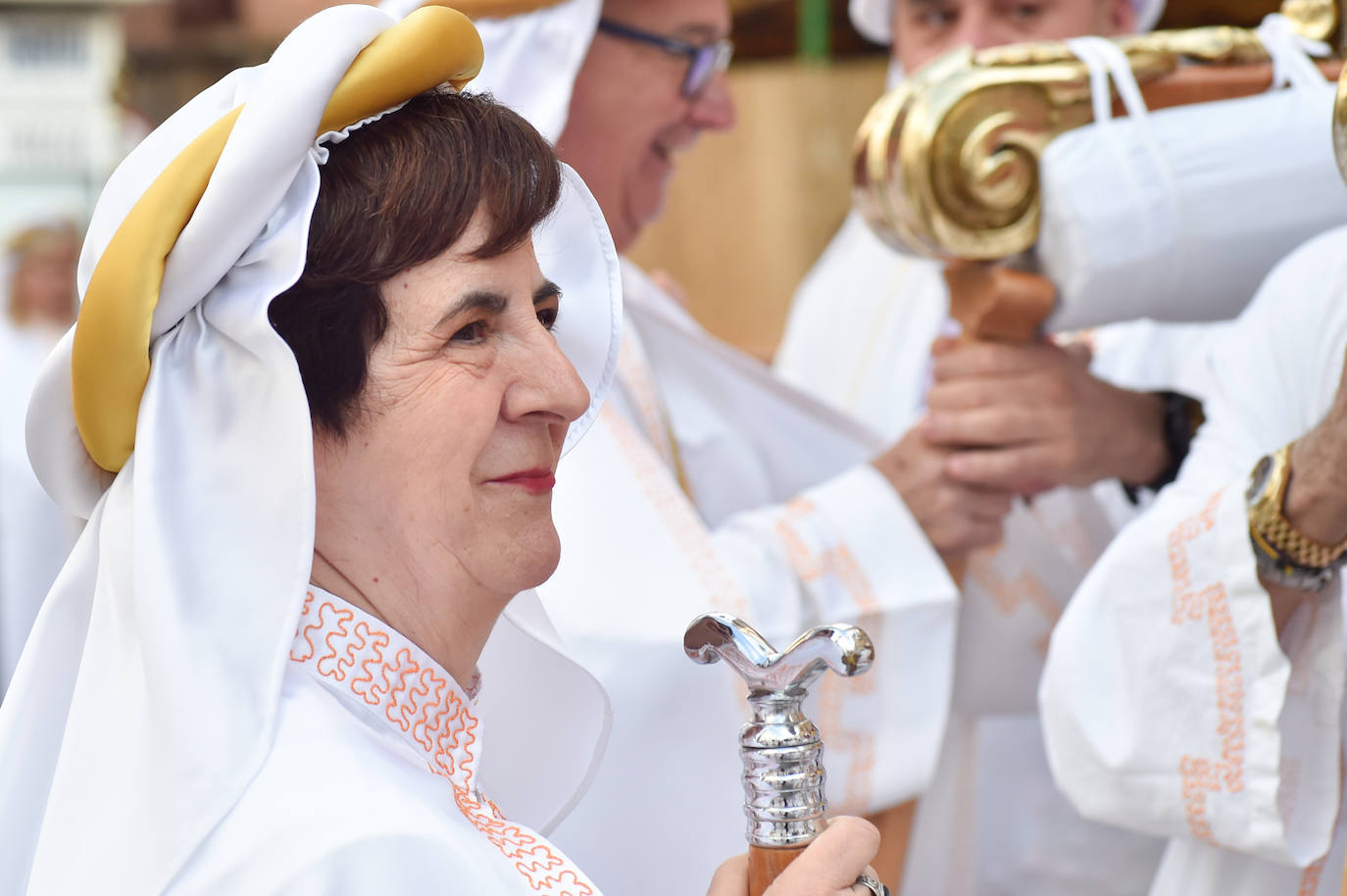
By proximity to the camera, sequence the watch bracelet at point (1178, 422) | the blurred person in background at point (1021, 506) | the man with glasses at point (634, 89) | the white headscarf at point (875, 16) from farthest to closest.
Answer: the white headscarf at point (875, 16), the man with glasses at point (634, 89), the watch bracelet at point (1178, 422), the blurred person in background at point (1021, 506)

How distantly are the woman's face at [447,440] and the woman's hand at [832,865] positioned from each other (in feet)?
1.30

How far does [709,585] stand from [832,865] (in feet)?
3.74

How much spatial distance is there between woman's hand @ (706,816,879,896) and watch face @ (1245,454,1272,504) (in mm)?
853

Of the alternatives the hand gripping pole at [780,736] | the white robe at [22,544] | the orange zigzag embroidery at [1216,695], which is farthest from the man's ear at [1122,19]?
the white robe at [22,544]

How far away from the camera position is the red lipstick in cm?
165

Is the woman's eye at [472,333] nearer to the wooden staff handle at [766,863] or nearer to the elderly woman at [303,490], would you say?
the elderly woman at [303,490]

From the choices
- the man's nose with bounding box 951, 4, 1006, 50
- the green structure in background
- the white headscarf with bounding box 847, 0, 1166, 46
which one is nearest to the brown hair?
the man's nose with bounding box 951, 4, 1006, 50

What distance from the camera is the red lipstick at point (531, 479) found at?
165cm

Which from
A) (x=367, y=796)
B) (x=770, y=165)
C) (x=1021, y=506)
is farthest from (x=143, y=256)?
(x=770, y=165)

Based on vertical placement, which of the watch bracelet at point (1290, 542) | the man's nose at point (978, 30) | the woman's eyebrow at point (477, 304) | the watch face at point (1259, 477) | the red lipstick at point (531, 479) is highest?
the man's nose at point (978, 30)

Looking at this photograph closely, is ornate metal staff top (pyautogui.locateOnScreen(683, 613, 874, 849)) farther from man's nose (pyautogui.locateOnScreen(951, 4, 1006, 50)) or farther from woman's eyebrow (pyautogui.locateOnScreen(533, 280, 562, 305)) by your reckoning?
man's nose (pyautogui.locateOnScreen(951, 4, 1006, 50))

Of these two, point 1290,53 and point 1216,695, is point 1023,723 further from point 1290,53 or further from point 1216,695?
point 1290,53

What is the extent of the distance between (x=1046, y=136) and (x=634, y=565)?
89 cm

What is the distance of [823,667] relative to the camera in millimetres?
1396
